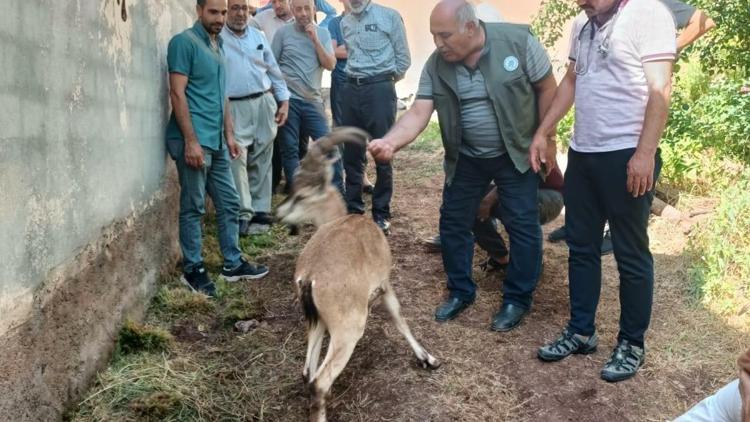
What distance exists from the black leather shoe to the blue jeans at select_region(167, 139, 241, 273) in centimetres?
213

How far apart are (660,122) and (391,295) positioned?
1766 mm

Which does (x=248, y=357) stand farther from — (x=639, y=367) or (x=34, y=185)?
(x=639, y=367)

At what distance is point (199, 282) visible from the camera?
512 cm

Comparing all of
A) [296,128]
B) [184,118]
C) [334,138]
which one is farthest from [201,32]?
[296,128]

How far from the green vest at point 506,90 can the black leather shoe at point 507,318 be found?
0.94m

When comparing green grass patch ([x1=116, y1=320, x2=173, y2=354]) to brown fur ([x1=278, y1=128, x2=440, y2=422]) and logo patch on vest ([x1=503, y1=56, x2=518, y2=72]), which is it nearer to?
brown fur ([x1=278, y1=128, x2=440, y2=422])

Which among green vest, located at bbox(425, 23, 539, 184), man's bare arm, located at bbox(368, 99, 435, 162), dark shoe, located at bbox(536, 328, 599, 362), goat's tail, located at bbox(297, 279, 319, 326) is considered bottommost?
dark shoe, located at bbox(536, 328, 599, 362)

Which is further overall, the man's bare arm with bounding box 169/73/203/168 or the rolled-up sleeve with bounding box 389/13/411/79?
the rolled-up sleeve with bounding box 389/13/411/79

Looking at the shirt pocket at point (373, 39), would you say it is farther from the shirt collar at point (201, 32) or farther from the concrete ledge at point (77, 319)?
the concrete ledge at point (77, 319)

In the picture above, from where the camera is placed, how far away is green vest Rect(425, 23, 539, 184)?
420 cm

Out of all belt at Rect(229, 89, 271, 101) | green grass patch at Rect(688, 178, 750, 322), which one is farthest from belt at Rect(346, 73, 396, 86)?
green grass patch at Rect(688, 178, 750, 322)

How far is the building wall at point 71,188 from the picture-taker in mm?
2912

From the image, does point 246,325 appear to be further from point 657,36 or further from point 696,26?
point 696,26

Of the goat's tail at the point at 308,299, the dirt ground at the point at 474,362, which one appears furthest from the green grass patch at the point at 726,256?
the goat's tail at the point at 308,299
